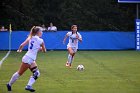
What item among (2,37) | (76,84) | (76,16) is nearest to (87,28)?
(76,16)

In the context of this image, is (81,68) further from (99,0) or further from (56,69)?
(99,0)

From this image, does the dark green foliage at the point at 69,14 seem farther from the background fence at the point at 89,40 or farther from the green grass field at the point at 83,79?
the green grass field at the point at 83,79

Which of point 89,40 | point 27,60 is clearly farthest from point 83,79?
point 89,40

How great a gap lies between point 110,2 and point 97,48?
8451 millimetres

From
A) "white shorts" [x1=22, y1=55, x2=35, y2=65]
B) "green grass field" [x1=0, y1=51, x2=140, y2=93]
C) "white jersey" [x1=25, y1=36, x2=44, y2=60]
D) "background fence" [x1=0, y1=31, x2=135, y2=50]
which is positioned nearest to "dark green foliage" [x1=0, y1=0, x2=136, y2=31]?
"background fence" [x1=0, y1=31, x2=135, y2=50]

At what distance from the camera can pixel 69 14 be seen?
4172 centimetres

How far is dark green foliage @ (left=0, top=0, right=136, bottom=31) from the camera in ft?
134

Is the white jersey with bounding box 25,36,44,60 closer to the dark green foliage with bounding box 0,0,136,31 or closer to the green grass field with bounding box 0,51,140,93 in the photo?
the green grass field with bounding box 0,51,140,93

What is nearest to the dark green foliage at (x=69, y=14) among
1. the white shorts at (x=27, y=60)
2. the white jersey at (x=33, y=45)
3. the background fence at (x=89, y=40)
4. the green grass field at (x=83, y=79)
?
the background fence at (x=89, y=40)

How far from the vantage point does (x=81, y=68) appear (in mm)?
20422

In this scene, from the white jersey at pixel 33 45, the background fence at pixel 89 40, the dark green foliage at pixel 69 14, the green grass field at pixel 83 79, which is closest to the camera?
the white jersey at pixel 33 45

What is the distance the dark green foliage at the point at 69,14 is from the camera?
40.8 metres

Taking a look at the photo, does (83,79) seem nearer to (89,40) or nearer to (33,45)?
(33,45)

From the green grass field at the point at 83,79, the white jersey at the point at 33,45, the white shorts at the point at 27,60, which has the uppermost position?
the white jersey at the point at 33,45
